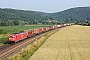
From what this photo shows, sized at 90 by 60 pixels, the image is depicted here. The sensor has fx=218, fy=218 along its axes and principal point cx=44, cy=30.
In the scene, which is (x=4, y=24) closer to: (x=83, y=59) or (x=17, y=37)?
Answer: (x=17, y=37)

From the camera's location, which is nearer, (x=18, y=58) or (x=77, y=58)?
(x=77, y=58)

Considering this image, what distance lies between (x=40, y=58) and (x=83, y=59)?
16.5 ft

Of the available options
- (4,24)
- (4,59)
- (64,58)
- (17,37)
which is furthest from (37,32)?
(4,24)

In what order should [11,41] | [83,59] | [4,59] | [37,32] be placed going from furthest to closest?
[37,32], [11,41], [4,59], [83,59]

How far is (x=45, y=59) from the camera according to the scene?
24500 millimetres

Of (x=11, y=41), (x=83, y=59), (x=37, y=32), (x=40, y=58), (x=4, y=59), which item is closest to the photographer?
(x=83, y=59)

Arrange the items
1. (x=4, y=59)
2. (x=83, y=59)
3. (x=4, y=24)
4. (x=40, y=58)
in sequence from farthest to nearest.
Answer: (x=4, y=24), (x=4, y=59), (x=40, y=58), (x=83, y=59)

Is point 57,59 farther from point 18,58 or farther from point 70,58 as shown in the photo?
point 18,58

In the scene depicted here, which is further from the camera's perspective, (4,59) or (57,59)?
(4,59)

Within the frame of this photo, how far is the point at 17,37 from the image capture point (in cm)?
5050


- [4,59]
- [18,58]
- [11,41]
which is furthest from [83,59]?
[11,41]

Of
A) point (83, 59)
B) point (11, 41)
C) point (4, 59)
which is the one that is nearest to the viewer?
point (83, 59)

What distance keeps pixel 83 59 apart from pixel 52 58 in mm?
3542

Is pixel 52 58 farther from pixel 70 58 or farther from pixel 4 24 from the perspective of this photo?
pixel 4 24
